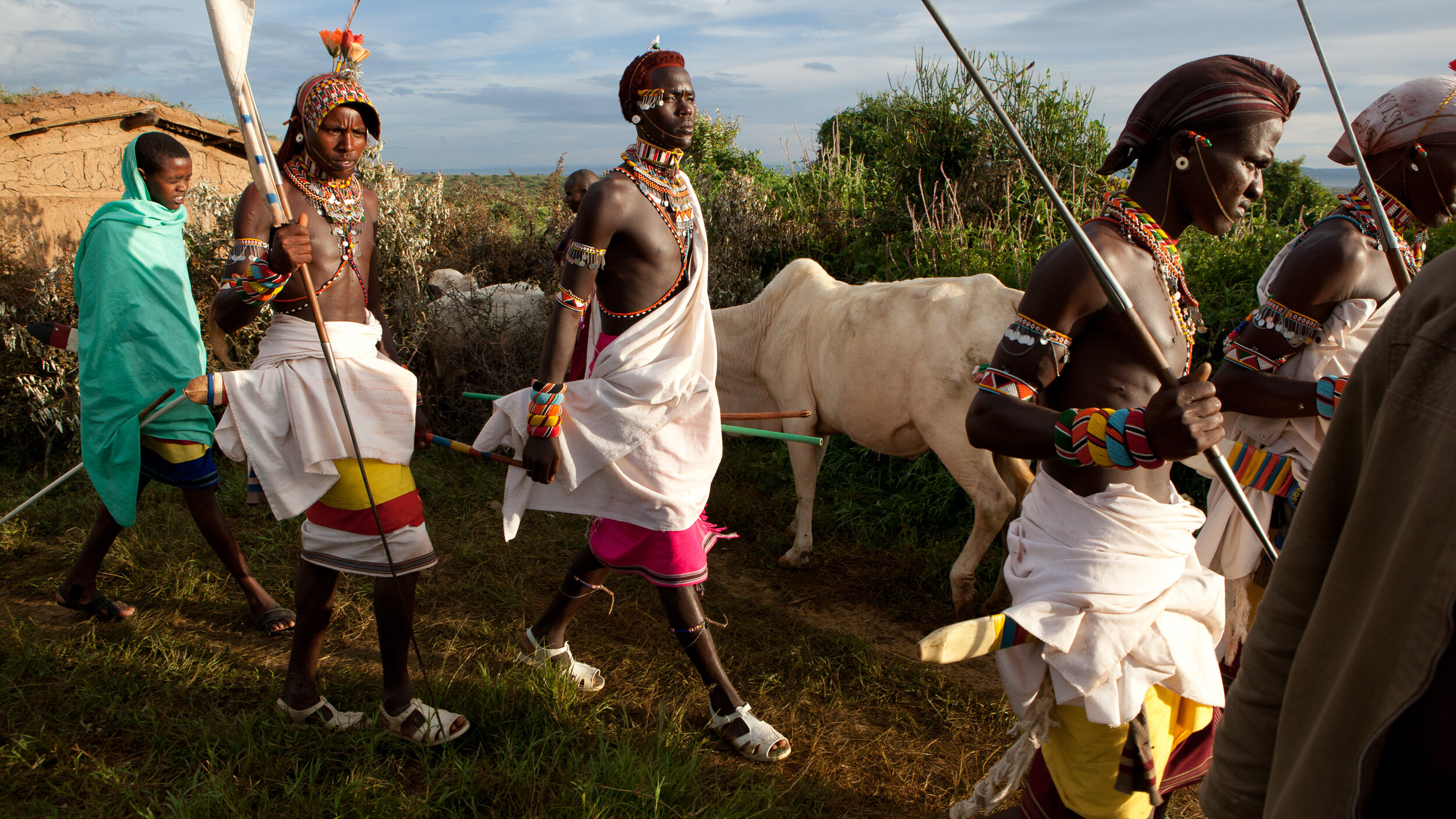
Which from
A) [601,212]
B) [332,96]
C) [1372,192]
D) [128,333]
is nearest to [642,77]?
[601,212]

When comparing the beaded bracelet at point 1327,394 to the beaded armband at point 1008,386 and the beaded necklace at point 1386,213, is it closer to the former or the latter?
the beaded necklace at point 1386,213

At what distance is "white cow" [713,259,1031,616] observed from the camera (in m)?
4.41

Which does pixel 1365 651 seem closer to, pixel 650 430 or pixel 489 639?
pixel 650 430

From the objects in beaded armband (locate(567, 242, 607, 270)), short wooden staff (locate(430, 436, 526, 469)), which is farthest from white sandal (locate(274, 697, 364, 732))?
beaded armband (locate(567, 242, 607, 270))

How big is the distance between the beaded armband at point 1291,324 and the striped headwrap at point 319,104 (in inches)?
111

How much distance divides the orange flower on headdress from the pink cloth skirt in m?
1.74

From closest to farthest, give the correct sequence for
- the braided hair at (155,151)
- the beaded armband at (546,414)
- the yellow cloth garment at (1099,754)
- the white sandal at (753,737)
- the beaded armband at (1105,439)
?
the beaded armband at (1105,439), the yellow cloth garment at (1099,754), the beaded armband at (546,414), the white sandal at (753,737), the braided hair at (155,151)

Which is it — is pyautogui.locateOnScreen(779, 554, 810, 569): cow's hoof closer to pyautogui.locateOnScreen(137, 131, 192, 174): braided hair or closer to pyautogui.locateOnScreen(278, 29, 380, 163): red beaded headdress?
pyautogui.locateOnScreen(278, 29, 380, 163): red beaded headdress

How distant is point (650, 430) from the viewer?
9.55 feet

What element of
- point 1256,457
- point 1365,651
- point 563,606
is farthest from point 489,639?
point 1365,651

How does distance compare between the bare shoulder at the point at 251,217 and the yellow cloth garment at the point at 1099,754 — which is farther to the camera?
the bare shoulder at the point at 251,217

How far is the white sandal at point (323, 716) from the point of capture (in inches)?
119

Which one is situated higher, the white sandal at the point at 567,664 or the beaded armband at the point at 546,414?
the beaded armband at the point at 546,414

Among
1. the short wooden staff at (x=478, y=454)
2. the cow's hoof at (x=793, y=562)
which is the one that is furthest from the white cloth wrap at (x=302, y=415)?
the cow's hoof at (x=793, y=562)
